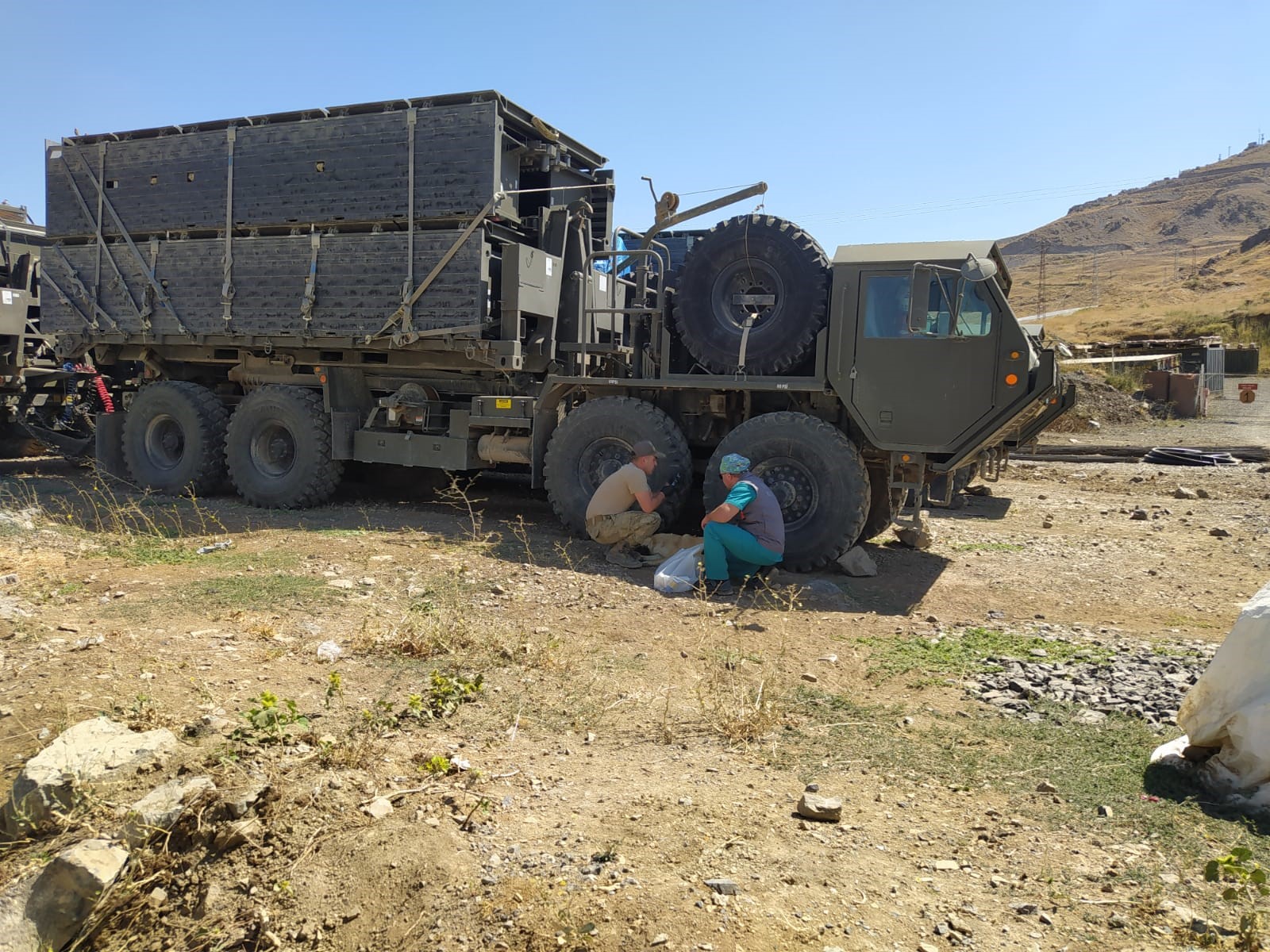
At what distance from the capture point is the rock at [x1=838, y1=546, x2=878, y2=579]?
8.32 meters

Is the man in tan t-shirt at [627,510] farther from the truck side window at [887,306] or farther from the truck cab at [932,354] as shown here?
the truck side window at [887,306]

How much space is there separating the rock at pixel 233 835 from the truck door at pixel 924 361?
19.6 feet

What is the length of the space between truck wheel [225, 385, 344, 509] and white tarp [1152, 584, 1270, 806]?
29.3 ft

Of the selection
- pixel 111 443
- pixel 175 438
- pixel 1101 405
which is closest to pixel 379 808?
pixel 175 438

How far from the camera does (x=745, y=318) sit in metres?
8.89

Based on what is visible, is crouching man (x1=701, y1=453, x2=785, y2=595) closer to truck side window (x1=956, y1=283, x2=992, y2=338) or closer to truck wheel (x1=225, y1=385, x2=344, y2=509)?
truck side window (x1=956, y1=283, x2=992, y2=338)

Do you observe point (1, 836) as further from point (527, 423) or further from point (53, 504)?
point (53, 504)

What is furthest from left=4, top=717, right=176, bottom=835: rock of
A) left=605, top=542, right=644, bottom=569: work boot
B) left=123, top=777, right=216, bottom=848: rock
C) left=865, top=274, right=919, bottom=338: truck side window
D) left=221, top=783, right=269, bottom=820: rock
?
left=865, top=274, right=919, bottom=338: truck side window

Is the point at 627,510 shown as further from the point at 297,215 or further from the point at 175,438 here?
the point at 175,438

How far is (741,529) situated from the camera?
759 centimetres

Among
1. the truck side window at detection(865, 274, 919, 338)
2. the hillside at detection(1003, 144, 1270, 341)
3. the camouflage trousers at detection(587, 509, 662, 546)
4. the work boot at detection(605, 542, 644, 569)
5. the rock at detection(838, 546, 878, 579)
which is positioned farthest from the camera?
the hillside at detection(1003, 144, 1270, 341)

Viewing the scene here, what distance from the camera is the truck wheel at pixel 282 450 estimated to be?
10.7m

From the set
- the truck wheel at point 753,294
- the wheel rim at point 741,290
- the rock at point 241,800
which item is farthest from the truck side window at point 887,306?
the rock at point 241,800

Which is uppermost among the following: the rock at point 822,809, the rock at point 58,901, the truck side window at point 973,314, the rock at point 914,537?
the truck side window at point 973,314
